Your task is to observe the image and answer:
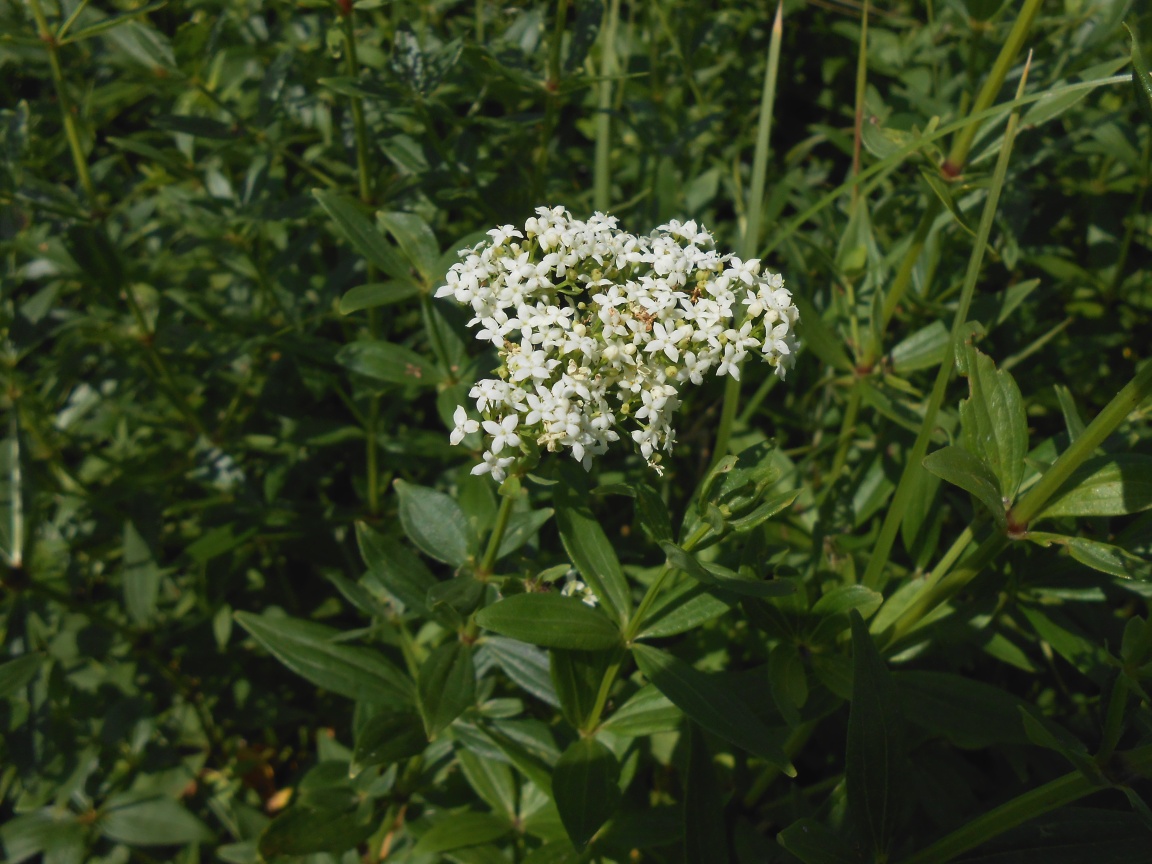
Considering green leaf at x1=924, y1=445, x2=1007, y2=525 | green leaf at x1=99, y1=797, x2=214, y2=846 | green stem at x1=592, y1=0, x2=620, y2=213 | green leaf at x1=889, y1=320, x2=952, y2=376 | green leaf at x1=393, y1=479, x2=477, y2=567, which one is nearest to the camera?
green leaf at x1=924, y1=445, x2=1007, y2=525

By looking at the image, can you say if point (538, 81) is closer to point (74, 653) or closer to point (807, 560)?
point (807, 560)

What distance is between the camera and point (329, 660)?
282 cm

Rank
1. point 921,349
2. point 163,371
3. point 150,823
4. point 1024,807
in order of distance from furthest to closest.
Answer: point 163,371
point 150,823
point 921,349
point 1024,807

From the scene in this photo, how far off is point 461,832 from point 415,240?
1.91 m

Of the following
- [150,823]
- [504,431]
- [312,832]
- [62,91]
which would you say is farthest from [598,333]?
[150,823]

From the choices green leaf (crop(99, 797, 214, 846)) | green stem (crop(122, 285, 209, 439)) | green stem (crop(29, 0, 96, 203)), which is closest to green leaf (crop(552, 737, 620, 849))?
green leaf (crop(99, 797, 214, 846))

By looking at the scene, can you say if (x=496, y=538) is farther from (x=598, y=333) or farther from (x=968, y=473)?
(x=968, y=473)

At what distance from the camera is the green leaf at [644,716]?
246 cm

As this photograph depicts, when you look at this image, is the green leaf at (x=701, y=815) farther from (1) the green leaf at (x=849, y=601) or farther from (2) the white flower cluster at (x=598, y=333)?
(2) the white flower cluster at (x=598, y=333)

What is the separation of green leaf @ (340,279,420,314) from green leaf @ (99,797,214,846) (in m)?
2.18

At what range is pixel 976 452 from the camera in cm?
222

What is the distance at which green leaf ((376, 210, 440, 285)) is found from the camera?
2.93m

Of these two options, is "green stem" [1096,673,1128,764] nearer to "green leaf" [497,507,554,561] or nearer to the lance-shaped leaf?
the lance-shaped leaf

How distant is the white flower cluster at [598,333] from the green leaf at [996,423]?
486 mm
